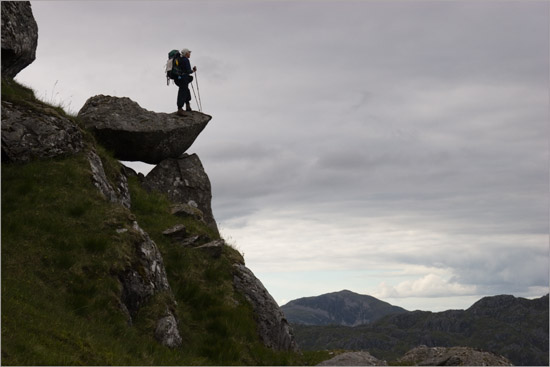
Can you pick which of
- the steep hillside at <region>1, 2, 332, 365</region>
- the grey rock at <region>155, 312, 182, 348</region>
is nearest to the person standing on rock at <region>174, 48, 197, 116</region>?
the steep hillside at <region>1, 2, 332, 365</region>

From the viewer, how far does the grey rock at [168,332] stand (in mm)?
21422

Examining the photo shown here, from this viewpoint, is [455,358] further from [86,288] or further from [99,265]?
[86,288]

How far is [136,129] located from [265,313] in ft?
53.9

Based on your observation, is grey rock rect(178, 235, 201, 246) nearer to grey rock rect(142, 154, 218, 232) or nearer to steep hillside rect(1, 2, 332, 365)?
steep hillside rect(1, 2, 332, 365)

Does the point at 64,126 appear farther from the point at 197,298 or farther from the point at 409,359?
the point at 409,359

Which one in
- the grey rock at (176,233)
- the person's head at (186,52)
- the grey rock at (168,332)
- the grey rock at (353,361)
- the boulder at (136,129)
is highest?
the person's head at (186,52)

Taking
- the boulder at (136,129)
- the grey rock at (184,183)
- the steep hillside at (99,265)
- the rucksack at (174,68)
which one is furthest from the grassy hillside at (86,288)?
the rucksack at (174,68)

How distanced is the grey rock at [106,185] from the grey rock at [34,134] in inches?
43.2

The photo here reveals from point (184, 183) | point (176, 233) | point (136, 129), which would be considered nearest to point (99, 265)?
point (176, 233)

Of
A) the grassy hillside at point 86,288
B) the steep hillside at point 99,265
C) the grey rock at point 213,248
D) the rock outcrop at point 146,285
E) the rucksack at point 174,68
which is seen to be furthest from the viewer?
the rucksack at point 174,68

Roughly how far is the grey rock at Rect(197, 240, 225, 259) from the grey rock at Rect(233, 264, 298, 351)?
123cm

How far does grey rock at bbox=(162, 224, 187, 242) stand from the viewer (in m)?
29.3

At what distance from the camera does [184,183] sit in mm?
39531

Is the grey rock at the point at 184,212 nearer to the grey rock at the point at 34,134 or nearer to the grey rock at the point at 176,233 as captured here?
the grey rock at the point at 176,233
